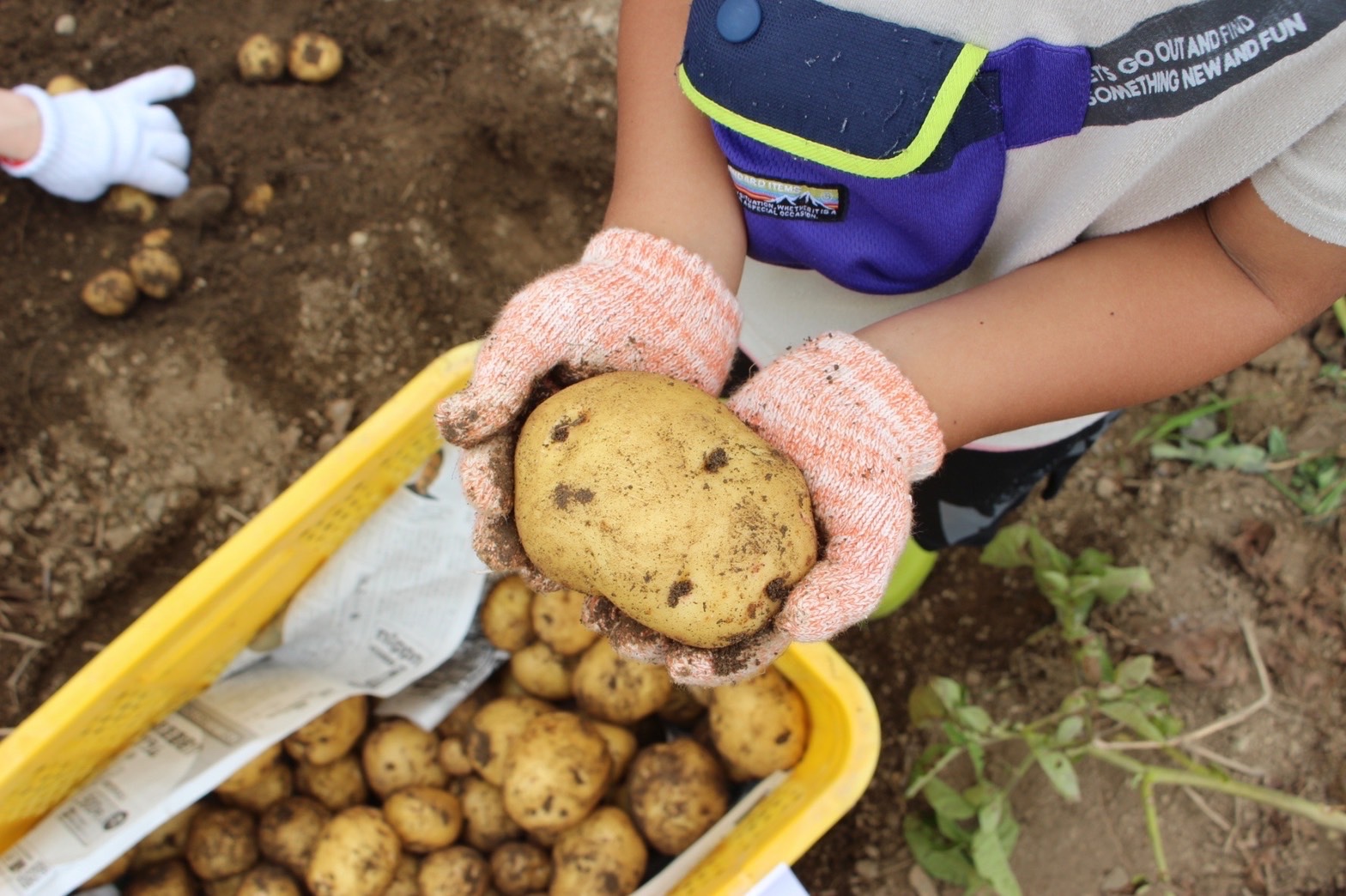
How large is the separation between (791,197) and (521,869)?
Result: 4.32 ft

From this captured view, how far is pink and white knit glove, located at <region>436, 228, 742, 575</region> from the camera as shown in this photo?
1165 mm

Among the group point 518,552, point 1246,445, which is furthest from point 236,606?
point 1246,445

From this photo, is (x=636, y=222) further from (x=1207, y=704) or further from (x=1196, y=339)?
(x=1207, y=704)

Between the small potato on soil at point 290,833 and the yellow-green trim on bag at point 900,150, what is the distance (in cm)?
149

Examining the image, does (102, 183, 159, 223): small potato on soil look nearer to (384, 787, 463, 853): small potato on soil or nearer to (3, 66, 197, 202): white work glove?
(3, 66, 197, 202): white work glove

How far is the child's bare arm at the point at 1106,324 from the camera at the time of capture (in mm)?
1093

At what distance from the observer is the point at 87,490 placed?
2.27 metres

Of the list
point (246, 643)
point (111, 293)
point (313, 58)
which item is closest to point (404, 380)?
point (111, 293)

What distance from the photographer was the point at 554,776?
66.2 inches

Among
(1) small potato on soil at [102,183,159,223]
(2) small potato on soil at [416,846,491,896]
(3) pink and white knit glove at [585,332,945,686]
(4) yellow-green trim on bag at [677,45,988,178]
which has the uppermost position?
(4) yellow-green trim on bag at [677,45,988,178]

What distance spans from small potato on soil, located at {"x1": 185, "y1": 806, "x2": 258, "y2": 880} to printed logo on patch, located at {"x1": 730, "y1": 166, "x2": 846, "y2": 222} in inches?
58.8

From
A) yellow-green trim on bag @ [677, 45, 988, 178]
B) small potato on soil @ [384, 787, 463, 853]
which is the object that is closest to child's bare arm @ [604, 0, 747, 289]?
yellow-green trim on bag @ [677, 45, 988, 178]

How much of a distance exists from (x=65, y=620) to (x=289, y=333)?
0.85 m

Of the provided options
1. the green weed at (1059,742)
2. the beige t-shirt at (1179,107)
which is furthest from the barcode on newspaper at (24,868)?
the beige t-shirt at (1179,107)
